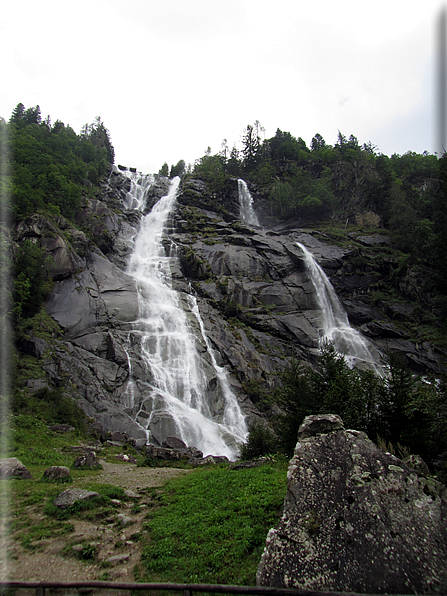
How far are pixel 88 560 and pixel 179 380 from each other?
63.7 feet

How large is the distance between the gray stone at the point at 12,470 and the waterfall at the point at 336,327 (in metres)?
28.4

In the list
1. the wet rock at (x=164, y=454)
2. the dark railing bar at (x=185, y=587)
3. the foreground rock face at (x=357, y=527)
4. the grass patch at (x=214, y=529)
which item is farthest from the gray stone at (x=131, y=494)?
the wet rock at (x=164, y=454)

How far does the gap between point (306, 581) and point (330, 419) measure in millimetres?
3288

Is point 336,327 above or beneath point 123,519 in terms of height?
above

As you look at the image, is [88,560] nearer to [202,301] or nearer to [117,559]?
[117,559]

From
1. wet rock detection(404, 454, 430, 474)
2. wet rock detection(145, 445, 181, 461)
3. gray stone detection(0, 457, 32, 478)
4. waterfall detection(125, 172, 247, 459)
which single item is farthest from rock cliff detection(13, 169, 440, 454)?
wet rock detection(404, 454, 430, 474)

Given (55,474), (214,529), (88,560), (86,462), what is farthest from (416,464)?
(86,462)

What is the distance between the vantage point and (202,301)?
120 ft

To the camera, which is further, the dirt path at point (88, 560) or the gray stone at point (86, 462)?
the gray stone at point (86, 462)

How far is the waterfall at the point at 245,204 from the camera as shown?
62.0m

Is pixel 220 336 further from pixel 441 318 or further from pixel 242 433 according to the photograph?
pixel 441 318

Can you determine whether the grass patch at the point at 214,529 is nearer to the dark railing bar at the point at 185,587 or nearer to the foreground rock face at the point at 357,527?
the foreground rock face at the point at 357,527

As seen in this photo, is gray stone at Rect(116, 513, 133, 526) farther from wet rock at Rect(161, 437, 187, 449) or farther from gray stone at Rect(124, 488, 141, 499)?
wet rock at Rect(161, 437, 187, 449)

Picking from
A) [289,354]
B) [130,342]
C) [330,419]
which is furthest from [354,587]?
[289,354]
